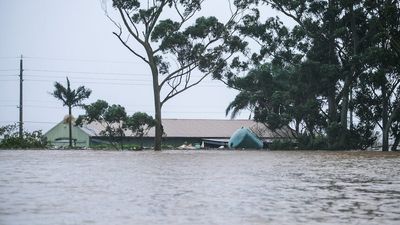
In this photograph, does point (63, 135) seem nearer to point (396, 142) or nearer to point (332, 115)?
point (332, 115)

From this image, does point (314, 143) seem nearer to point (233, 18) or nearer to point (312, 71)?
point (312, 71)

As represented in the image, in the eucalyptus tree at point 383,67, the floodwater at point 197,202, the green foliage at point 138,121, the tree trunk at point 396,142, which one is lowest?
the floodwater at point 197,202

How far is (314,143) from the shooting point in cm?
2830

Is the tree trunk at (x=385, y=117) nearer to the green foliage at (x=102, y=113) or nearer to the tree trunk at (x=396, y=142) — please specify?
the tree trunk at (x=396, y=142)

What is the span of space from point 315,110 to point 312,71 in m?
2.11

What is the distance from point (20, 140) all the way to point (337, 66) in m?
16.4

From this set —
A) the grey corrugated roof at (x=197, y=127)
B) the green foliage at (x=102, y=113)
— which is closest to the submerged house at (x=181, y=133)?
the grey corrugated roof at (x=197, y=127)

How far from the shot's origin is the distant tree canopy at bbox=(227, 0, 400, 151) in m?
26.4

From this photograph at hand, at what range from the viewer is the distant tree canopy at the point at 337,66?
86.7 feet

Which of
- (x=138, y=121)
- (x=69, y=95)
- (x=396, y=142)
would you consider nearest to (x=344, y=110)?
(x=396, y=142)

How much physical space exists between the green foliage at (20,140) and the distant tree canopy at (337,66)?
11005 mm

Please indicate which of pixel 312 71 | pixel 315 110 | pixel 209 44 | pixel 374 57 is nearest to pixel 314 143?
pixel 315 110

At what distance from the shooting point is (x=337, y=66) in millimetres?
27641

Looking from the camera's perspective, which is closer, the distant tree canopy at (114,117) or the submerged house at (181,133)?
the distant tree canopy at (114,117)
